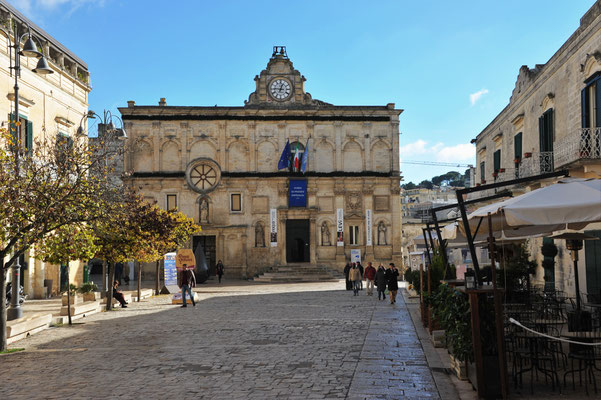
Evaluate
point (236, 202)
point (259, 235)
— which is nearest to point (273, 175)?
point (236, 202)

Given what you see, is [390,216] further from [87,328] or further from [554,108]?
[87,328]

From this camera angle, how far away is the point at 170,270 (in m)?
26.5

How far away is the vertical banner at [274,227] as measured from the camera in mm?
41500

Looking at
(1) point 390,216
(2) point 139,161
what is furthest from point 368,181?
(2) point 139,161

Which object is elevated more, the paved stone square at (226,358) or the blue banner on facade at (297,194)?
the blue banner on facade at (297,194)

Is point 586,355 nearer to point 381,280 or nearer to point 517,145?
point 381,280

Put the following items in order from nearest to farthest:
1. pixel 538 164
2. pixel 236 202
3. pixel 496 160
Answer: pixel 538 164 → pixel 496 160 → pixel 236 202

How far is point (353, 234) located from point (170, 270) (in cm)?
1831

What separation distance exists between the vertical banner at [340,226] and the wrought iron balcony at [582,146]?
23811mm

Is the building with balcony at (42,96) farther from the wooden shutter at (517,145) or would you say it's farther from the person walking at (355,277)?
the wooden shutter at (517,145)

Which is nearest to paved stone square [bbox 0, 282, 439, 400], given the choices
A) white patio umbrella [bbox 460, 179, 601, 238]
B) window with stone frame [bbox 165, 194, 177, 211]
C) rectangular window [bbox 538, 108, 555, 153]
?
white patio umbrella [bbox 460, 179, 601, 238]

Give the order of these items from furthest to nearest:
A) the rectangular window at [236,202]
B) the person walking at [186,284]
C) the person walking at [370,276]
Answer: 1. the rectangular window at [236,202]
2. the person walking at [370,276]
3. the person walking at [186,284]

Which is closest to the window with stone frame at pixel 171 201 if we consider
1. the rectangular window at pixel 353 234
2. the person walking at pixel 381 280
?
the rectangular window at pixel 353 234

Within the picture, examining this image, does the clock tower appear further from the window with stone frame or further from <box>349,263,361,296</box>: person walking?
<box>349,263,361,296</box>: person walking
